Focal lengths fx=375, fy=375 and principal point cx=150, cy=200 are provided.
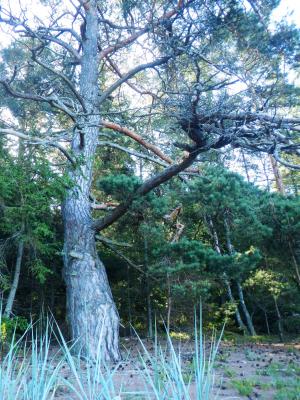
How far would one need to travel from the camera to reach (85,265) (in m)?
5.80

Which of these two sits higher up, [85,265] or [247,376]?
[85,265]

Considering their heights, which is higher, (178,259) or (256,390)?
(178,259)

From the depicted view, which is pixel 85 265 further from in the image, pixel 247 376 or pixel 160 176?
pixel 247 376

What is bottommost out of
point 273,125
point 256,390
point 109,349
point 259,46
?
point 256,390

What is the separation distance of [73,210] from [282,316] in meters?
6.98

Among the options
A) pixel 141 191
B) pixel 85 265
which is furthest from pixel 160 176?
pixel 85 265

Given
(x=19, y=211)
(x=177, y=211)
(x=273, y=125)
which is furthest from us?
(x=177, y=211)

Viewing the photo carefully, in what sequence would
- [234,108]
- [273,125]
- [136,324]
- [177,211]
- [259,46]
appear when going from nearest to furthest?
[273,125], [234,108], [259,46], [177,211], [136,324]

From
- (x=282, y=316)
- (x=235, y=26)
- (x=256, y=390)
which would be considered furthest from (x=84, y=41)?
(x=282, y=316)

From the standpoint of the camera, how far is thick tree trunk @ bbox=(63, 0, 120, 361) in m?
5.29

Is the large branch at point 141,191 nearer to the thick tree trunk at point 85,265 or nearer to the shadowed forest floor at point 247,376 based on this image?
the thick tree trunk at point 85,265

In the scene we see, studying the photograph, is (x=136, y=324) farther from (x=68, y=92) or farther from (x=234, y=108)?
(x=234, y=108)

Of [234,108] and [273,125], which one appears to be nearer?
[273,125]

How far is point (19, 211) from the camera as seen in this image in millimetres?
5168
